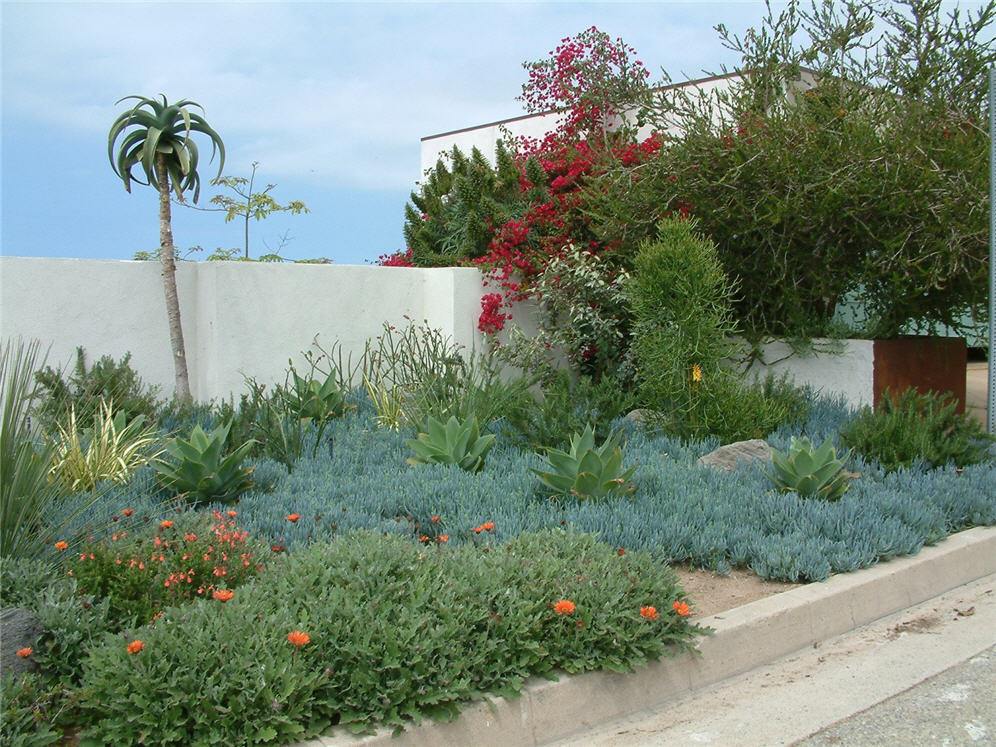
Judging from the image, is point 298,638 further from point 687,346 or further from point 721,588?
point 687,346

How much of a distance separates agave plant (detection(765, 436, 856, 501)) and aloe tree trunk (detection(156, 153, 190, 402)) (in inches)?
240

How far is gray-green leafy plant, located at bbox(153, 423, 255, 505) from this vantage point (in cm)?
622

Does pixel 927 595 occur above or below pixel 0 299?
below

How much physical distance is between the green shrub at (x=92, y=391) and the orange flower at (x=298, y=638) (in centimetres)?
553

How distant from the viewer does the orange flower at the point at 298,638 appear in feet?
11.6

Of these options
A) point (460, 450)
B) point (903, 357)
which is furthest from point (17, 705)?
point (903, 357)

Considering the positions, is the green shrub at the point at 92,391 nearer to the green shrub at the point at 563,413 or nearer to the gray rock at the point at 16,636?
the green shrub at the point at 563,413

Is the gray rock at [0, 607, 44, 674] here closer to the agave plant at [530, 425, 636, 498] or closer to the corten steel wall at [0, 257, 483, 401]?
the agave plant at [530, 425, 636, 498]

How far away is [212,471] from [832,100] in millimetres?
8060

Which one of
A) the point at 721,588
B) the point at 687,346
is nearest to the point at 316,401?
the point at 687,346

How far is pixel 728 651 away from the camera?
4.50 meters

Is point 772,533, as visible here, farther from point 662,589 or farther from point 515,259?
point 515,259

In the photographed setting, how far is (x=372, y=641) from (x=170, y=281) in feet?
22.6

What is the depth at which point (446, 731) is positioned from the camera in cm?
358
